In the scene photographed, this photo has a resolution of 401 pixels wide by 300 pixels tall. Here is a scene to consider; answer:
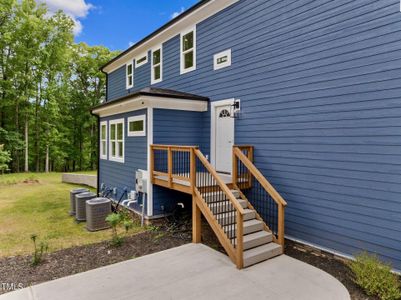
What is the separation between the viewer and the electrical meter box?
7.13 meters

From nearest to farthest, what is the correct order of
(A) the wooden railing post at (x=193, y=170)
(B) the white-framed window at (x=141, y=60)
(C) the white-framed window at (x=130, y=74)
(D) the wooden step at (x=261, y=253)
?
(D) the wooden step at (x=261, y=253) → (A) the wooden railing post at (x=193, y=170) → (B) the white-framed window at (x=141, y=60) → (C) the white-framed window at (x=130, y=74)

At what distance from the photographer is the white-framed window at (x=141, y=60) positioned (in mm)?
10877

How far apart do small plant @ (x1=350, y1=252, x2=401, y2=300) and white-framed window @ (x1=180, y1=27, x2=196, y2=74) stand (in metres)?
6.89

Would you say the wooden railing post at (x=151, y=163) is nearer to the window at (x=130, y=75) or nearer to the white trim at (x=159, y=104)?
the white trim at (x=159, y=104)

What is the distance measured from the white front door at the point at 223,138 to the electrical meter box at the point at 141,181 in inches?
85.5

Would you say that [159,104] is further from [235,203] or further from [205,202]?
[235,203]

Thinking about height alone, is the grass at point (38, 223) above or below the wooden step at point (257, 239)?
below

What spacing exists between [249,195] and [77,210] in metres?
5.17

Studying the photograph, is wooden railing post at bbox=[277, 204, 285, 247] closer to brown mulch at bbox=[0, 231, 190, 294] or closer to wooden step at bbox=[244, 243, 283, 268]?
wooden step at bbox=[244, 243, 283, 268]

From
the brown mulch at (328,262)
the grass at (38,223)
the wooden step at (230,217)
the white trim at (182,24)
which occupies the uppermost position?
the white trim at (182,24)

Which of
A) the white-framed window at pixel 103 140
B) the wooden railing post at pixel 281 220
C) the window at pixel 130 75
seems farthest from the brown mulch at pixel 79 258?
the window at pixel 130 75

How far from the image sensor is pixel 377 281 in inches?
142

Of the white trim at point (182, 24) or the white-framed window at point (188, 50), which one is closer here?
the white trim at point (182, 24)

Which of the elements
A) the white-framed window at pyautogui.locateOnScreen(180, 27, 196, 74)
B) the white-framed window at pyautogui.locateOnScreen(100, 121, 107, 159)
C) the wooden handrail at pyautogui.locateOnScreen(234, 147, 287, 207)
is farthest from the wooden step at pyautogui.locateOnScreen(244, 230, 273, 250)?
the white-framed window at pyautogui.locateOnScreen(100, 121, 107, 159)
